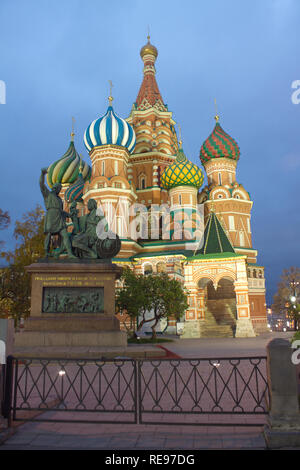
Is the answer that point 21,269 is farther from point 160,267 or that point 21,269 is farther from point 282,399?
point 282,399

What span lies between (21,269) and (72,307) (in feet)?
50.3

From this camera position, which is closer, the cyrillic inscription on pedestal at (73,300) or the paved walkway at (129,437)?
the paved walkway at (129,437)

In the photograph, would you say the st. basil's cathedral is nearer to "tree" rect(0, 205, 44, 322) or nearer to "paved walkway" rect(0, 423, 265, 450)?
"tree" rect(0, 205, 44, 322)

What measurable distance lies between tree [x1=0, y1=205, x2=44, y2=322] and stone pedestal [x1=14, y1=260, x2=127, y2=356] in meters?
13.9

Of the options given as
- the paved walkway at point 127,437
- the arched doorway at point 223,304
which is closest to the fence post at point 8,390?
the paved walkway at point 127,437

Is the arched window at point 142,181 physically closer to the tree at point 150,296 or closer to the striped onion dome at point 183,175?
the striped onion dome at point 183,175

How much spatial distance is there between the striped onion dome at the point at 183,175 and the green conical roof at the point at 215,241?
938cm

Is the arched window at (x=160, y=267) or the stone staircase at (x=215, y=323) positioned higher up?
the arched window at (x=160, y=267)

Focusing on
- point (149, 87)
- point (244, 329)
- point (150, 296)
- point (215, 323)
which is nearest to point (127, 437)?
point (150, 296)

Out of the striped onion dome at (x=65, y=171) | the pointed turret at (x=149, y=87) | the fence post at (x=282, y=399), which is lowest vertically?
the fence post at (x=282, y=399)

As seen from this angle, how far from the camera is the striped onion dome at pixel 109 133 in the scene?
114 feet
